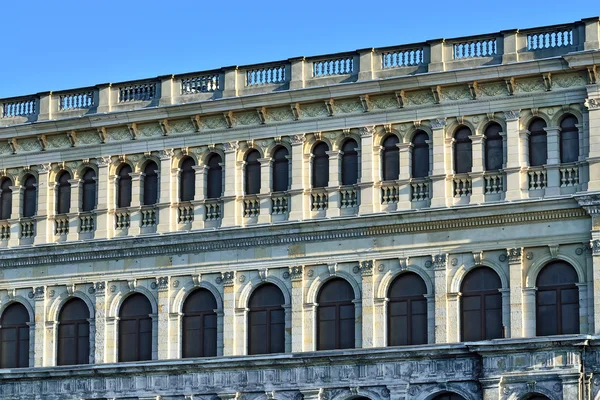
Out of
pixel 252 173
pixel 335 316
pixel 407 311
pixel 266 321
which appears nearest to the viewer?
pixel 407 311

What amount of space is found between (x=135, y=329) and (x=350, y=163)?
9.22 metres

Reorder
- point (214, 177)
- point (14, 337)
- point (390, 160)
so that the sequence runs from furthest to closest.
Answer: point (14, 337)
point (214, 177)
point (390, 160)

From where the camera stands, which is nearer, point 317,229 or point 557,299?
point 557,299

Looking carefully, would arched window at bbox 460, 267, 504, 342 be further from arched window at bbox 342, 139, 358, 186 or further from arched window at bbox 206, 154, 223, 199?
arched window at bbox 206, 154, 223, 199

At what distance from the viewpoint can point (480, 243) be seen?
5947 centimetres

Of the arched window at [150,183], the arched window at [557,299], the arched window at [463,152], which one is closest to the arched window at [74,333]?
the arched window at [150,183]

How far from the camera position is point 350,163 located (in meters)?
62.3

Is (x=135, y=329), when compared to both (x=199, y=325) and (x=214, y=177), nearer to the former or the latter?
(x=199, y=325)

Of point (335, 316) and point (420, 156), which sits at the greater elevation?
point (420, 156)

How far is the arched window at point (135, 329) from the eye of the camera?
6425 centimetres

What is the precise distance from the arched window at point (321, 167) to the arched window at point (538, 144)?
22.6 feet

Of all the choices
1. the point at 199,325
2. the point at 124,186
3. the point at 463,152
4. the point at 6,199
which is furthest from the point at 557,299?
the point at 6,199

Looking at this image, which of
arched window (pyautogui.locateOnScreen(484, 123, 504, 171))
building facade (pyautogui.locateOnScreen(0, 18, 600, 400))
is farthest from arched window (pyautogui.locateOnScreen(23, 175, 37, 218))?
arched window (pyautogui.locateOnScreen(484, 123, 504, 171))

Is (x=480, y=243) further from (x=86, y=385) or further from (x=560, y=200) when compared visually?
(x=86, y=385)
